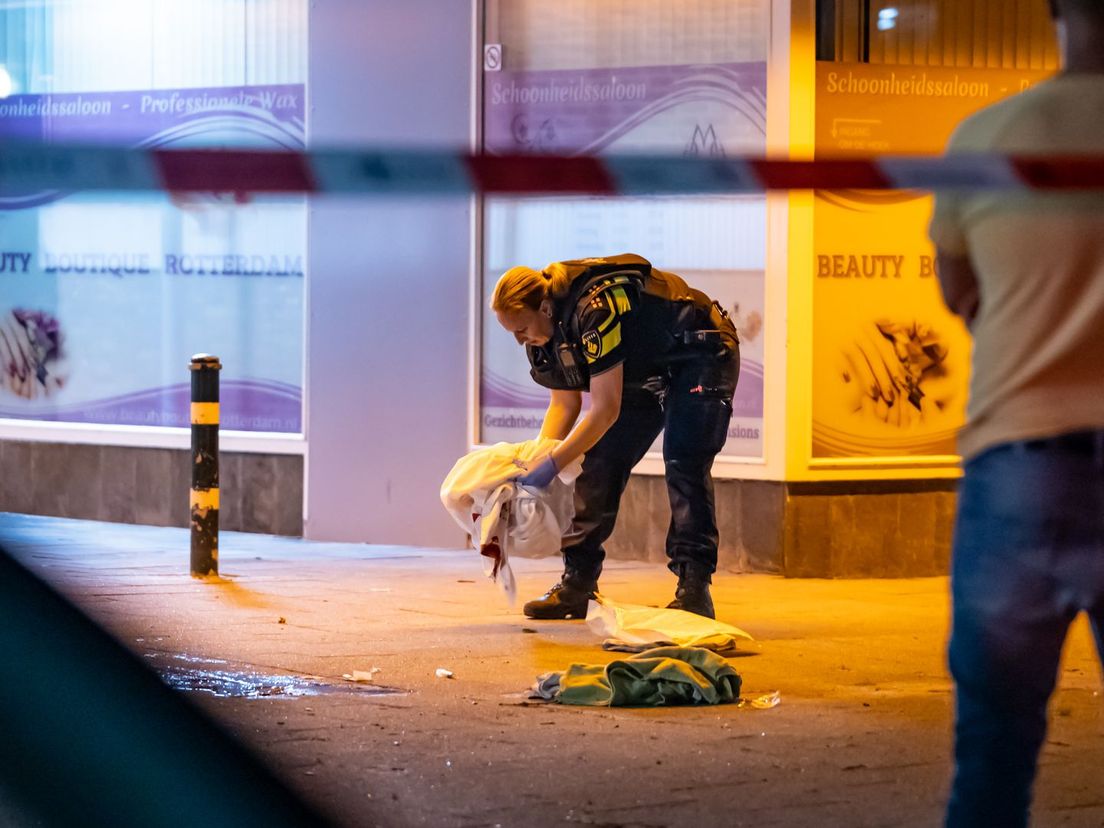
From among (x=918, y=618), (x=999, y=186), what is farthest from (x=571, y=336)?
(x=999, y=186)

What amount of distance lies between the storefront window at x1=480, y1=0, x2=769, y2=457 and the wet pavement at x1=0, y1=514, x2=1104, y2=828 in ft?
4.14

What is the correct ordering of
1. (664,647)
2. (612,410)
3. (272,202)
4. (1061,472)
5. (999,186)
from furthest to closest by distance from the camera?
1. (612,410)
2. (664,647)
3. (1061,472)
4. (999,186)
5. (272,202)

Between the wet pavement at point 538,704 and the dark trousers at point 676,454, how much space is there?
45 cm

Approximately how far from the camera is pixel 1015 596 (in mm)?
2504

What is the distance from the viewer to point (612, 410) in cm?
639

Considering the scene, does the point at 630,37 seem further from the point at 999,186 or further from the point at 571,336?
the point at 999,186

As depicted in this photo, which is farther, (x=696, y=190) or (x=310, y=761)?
(x=310, y=761)

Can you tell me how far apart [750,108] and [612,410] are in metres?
2.86

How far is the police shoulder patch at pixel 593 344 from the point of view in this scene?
6.33 m

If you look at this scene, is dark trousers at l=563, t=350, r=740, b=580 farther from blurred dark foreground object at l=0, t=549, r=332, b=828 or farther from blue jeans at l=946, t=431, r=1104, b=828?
blurred dark foreground object at l=0, t=549, r=332, b=828

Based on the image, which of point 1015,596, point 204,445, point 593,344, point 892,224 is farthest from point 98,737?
point 892,224

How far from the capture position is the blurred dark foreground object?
1.82 meters

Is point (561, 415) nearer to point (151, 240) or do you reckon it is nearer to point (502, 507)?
point (502, 507)

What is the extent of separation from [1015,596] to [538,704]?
2.93 meters
